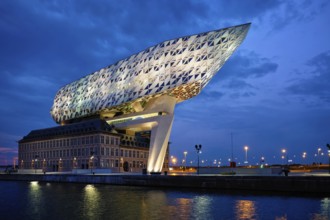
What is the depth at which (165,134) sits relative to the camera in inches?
3241

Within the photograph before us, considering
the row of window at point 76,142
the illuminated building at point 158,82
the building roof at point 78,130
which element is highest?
the illuminated building at point 158,82

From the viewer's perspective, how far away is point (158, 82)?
268ft

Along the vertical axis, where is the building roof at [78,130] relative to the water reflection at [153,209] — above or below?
above

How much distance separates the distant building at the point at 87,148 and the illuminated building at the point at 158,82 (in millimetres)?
4255

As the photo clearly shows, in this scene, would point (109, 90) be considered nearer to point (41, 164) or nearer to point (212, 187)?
point (41, 164)

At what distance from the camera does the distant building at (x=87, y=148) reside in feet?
318

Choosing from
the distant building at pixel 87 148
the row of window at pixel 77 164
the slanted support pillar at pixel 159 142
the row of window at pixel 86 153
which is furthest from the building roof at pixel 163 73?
the row of window at pixel 77 164

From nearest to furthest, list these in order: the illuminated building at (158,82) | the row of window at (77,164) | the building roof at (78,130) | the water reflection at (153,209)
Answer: the water reflection at (153,209) → the illuminated building at (158,82) → the row of window at (77,164) → the building roof at (78,130)

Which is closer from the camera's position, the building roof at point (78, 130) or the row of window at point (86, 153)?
the row of window at point (86, 153)

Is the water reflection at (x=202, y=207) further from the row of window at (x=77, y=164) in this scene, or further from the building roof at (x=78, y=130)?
the building roof at (x=78, y=130)

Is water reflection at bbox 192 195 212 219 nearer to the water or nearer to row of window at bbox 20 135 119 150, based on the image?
the water

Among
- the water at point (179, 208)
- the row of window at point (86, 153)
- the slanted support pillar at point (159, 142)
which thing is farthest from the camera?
the row of window at point (86, 153)

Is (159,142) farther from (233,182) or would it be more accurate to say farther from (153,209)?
(153,209)

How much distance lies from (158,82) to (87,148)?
30681mm
